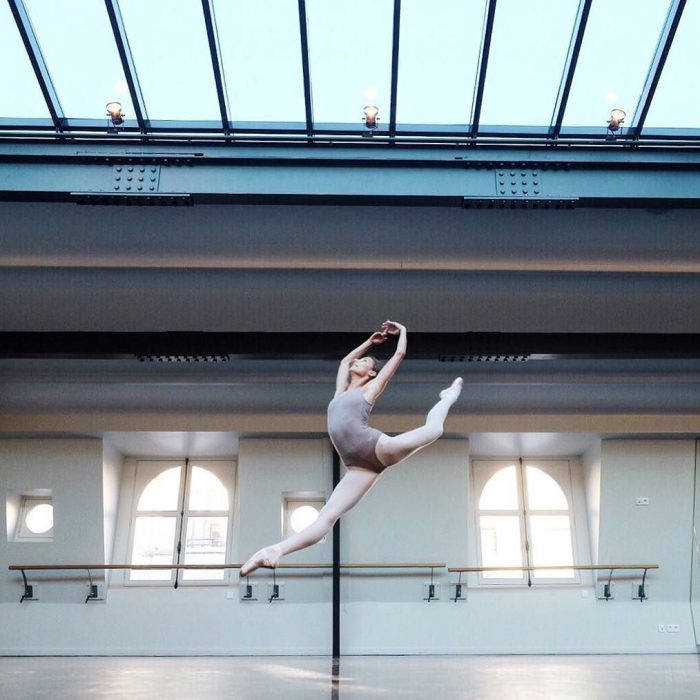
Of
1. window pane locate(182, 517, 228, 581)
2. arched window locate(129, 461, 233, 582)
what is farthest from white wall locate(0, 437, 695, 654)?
arched window locate(129, 461, 233, 582)

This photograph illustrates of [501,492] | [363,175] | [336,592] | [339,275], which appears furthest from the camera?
[501,492]

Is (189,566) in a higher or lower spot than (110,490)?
lower

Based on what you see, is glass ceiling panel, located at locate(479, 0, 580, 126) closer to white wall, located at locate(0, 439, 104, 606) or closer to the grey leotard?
the grey leotard

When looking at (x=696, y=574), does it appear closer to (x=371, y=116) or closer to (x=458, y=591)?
(x=458, y=591)

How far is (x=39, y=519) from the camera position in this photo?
38.5 ft

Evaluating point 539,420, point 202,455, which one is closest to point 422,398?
point 539,420

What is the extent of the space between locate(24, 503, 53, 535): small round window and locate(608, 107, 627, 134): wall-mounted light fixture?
378 inches

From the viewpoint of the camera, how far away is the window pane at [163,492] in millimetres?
12094

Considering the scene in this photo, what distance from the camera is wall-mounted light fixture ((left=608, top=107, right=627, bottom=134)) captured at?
6.50 meters

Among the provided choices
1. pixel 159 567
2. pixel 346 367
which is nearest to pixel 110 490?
pixel 159 567

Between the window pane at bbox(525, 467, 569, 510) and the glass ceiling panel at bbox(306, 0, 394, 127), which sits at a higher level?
the glass ceiling panel at bbox(306, 0, 394, 127)

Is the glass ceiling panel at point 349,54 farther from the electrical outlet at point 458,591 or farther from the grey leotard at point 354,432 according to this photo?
the electrical outlet at point 458,591

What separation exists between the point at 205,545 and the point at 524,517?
5038 mm

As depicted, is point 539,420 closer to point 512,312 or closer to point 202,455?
point 512,312
